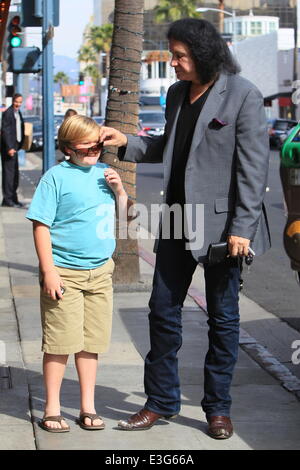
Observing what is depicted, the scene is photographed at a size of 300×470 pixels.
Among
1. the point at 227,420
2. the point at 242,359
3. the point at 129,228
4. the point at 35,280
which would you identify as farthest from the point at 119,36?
the point at 227,420

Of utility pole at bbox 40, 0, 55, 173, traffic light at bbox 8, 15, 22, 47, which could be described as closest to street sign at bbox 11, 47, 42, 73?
utility pole at bbox 40, 0, 55, 173

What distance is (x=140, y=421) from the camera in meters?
5.21

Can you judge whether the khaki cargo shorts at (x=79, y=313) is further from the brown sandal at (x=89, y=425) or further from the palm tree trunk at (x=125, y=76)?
the palm tree trunk at (x=125, y=76)

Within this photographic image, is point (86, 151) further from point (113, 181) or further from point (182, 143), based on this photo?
point (182, 143)

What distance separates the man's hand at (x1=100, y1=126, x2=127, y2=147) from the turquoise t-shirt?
0.50 feet

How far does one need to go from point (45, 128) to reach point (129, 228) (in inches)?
179

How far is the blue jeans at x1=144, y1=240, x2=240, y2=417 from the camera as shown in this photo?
5.10m

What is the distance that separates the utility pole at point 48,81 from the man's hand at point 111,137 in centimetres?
767

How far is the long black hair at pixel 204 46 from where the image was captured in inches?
197

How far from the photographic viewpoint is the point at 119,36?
9.52 meters

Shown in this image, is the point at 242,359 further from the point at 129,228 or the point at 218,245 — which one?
the point at 129,228

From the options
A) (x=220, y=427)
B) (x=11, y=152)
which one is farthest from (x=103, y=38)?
(x=220, y=427)
